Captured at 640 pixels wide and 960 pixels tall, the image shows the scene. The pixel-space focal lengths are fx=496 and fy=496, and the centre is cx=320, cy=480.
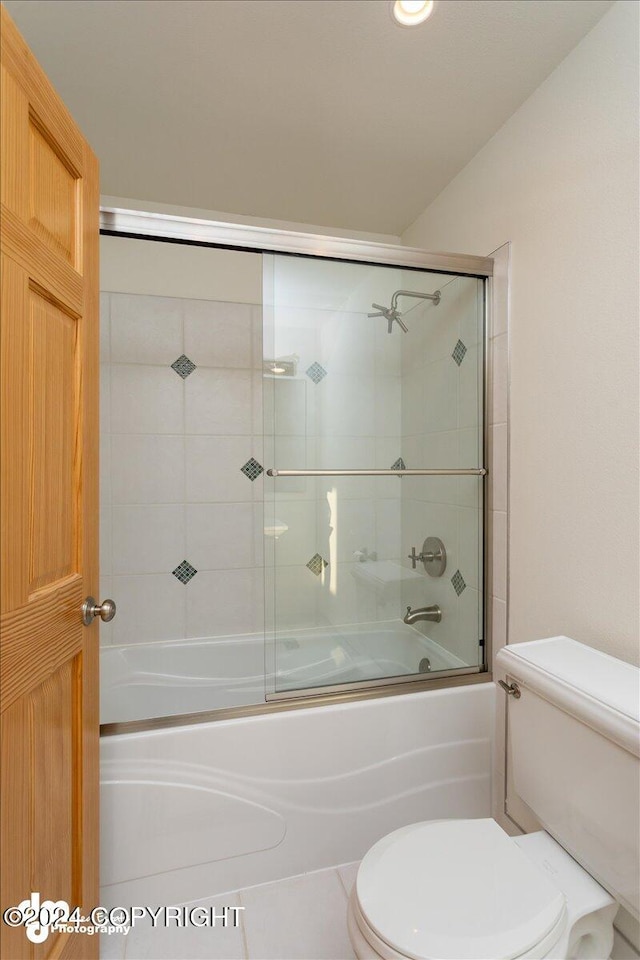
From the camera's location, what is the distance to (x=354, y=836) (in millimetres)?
1604

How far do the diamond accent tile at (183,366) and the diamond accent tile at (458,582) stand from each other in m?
1.49

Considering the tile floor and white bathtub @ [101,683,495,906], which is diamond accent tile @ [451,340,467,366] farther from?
the tile floor

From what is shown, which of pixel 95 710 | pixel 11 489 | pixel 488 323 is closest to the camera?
pixel 11 489

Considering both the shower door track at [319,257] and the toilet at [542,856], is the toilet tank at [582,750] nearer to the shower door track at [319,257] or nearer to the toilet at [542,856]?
the toilet at [542,856]

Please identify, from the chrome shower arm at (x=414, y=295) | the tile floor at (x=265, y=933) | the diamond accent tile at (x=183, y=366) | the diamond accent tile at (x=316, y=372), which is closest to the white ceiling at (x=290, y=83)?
the chrome shower arm at (x=414, y=295)

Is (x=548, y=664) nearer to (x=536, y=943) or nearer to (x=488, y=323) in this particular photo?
(x=536, y=943)

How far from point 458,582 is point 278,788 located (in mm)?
927

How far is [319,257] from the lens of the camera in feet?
5.33

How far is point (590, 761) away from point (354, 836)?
2.87ft

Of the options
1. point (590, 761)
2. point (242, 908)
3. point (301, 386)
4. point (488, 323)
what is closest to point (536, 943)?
point (590, 761)

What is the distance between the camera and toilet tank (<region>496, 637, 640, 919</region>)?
102 cm

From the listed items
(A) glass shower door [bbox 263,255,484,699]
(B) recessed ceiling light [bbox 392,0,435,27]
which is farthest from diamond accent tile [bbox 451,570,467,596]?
(B) recessed ceiling light [bbox 392,0,435,27]

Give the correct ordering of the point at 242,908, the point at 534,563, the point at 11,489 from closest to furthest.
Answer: the point at 11,489 < the point at 242,908 < the point at 534,563

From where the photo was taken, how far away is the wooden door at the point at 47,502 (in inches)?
33.5
